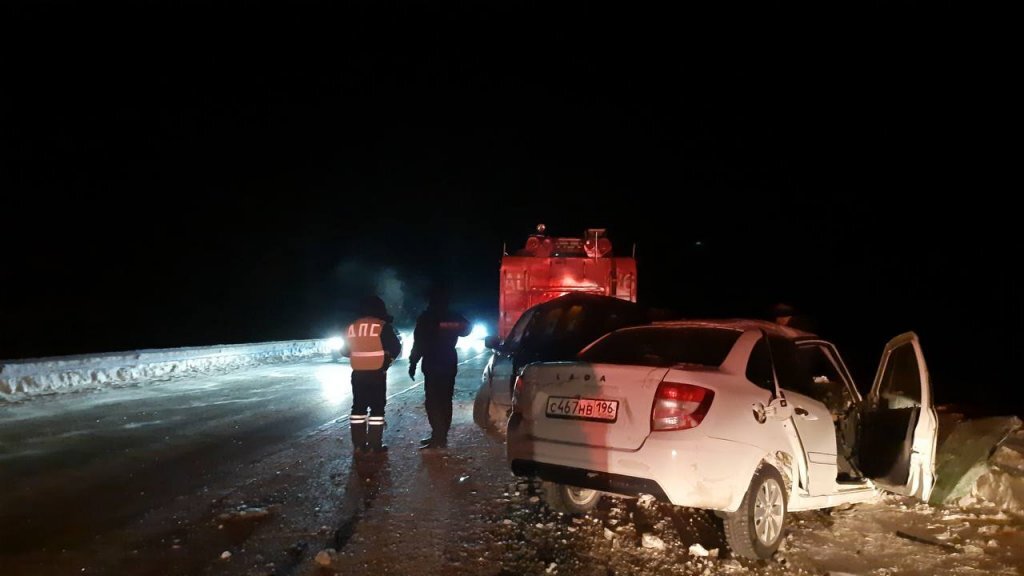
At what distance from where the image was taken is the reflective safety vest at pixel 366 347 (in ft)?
25.9

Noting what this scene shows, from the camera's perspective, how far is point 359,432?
783 centimetres

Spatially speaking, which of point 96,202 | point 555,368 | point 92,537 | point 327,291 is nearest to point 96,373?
point 92,537

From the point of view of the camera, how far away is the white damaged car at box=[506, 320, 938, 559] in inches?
175

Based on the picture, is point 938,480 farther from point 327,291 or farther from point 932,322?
point 327,291

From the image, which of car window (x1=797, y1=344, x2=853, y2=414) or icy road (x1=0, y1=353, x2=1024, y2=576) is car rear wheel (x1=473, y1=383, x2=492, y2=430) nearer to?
icy road (x1=0, y1=353, x2=1024, y2=576)

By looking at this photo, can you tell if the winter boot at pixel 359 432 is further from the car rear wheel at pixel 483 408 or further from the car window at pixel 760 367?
the car window at pixel 760 367

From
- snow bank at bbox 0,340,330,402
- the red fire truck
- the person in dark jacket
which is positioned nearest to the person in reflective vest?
the person in dark jacket

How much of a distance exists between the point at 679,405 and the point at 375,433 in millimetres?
4290

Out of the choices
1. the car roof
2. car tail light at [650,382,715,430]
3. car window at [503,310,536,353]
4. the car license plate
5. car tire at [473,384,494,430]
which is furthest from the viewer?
car tire at [473,384,494,430]

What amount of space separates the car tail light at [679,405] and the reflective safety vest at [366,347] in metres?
4.14

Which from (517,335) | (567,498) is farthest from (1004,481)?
(517,335)

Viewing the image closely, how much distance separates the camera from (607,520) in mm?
5453

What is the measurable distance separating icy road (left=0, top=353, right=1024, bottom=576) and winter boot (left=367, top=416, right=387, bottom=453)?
0.75ft

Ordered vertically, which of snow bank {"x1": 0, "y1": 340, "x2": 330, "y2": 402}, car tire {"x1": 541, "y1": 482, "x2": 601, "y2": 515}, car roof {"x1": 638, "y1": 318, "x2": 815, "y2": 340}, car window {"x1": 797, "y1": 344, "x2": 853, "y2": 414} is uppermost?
car roof {"x1": 638, "y1": 318, "x2": 815, "y2": 340}
